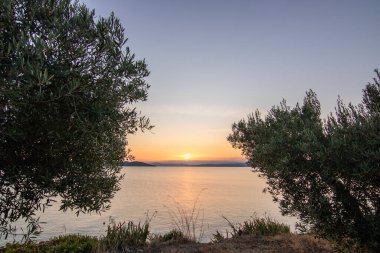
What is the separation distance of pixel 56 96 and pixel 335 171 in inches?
297

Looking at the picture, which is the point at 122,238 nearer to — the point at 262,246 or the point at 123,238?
the point at 123,238

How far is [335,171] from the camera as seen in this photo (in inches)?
369

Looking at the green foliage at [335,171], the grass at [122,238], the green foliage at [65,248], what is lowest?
the green foliage at [65,248]

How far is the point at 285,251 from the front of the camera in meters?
14.1

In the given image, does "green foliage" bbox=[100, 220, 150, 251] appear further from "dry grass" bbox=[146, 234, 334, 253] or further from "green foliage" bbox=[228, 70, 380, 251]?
"green foliage" bbox=[228, 70, 380, 251]

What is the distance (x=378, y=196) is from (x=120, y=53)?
8.29 metres

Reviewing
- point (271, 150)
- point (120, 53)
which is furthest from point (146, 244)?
point (120, 53)

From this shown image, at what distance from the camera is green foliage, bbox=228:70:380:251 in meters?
9.02

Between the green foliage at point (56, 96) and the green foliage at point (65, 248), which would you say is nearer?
the green foliage at point (56, 96)

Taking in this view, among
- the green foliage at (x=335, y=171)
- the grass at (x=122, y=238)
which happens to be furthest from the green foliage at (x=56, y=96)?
the grass at (x=122, y=238)

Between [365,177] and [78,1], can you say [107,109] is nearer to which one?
[78,1]

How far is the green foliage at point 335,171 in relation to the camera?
9.02 meters

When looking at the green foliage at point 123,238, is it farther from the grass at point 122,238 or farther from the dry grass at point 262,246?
the dry grass at point 262,246

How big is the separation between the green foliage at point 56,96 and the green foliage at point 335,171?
4.95 meters
